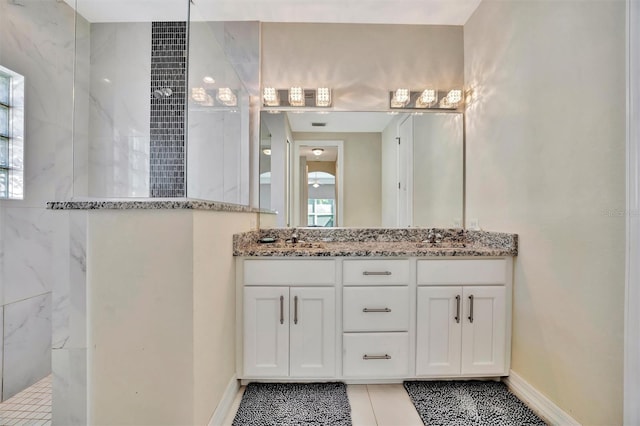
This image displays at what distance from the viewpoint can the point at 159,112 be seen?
171cm

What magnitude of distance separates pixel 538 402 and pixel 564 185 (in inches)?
43.7

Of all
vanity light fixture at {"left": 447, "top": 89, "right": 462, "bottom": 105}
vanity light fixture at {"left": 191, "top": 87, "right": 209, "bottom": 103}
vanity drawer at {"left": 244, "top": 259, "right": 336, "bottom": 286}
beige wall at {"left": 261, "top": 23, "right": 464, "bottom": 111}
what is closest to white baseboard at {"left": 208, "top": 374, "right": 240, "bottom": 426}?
vanity drawer at {"left": 244, "top": 259, "right": 336, "bottom": 286}

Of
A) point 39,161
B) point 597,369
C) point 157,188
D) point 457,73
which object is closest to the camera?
point 597,369

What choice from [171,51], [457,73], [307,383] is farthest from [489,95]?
[307,383]

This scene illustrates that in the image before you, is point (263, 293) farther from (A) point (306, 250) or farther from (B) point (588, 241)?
(B) point (588, 241)

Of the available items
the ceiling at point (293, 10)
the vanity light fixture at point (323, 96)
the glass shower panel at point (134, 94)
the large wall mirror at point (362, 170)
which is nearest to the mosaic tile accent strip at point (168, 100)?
the glass shower panel at point (134, 94)

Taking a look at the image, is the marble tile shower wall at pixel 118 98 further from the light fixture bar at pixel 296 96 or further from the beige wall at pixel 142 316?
the light fixture bar at pixel 296 96

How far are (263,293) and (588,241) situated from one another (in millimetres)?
1559

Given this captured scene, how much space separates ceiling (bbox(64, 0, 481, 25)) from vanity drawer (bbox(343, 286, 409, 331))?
6.41 ft

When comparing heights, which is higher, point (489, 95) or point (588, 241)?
point (489, 95)

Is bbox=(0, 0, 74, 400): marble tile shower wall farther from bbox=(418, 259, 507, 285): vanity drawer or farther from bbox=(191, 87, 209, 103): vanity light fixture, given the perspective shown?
bbox=(418, 259, 507, 285): vanity drawer

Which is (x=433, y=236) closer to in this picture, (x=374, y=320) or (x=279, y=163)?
(x=374, y=320)

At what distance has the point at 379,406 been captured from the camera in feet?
4.91

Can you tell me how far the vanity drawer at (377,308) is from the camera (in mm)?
1633
